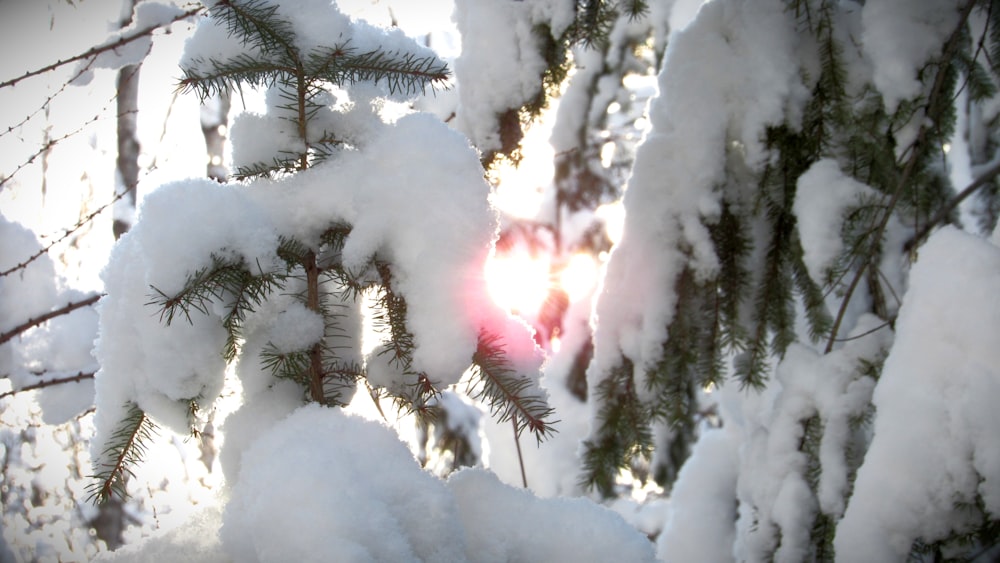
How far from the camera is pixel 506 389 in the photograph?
0.83m

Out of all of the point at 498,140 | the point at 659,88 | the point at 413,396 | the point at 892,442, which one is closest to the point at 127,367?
the point at 413,396

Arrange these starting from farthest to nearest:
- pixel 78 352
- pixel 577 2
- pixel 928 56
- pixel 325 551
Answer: pixel 78 352 → pixel 577 2 → pixel 928 56 → pixel 325 551

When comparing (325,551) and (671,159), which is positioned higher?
(671,159)

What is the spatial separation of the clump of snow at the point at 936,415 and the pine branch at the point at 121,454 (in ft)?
4.14

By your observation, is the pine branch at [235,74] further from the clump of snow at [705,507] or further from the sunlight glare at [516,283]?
the clump of snow at [705,507]

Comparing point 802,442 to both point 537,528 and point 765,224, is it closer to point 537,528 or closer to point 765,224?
point 765,224

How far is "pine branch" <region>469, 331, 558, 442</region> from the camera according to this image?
83 centimetres

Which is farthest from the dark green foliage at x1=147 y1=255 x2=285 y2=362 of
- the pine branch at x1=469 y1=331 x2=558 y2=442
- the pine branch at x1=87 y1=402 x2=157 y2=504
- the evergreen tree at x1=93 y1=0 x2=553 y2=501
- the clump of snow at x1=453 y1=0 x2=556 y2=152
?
the clump of snow at x1=453 y1=0 x2=556 y2=152

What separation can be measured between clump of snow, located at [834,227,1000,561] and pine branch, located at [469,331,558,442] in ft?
2.36

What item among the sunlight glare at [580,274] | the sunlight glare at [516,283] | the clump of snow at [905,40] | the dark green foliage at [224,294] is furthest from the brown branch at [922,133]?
the sunlight glare at [580,274]

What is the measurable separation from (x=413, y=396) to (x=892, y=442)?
2.93 feet

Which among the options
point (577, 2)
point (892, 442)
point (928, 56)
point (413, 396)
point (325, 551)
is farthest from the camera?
point (577, 2)

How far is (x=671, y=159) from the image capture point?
5.29ft

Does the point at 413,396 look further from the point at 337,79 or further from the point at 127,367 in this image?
the point at 337,79
